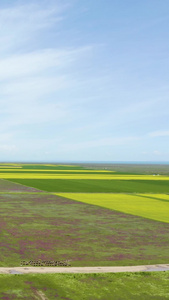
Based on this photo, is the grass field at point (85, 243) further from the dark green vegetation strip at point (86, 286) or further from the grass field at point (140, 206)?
the grass field at point (140, 206)

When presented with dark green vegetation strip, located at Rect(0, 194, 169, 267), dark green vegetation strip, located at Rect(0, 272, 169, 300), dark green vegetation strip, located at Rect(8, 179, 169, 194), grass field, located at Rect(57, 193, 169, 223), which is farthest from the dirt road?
dark green vegetation strip, located at Rect(8, 179, 169, 194)

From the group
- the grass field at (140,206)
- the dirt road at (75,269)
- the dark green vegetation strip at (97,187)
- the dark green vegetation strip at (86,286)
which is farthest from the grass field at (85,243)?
the dark green vegetation strip at (97,187)

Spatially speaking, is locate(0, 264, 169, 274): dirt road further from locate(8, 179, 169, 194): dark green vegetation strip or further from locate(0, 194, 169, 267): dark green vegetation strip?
locate(8, 179, 169, 194): dark green vegetation strip

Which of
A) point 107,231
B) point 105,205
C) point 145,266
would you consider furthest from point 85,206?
point 145,266

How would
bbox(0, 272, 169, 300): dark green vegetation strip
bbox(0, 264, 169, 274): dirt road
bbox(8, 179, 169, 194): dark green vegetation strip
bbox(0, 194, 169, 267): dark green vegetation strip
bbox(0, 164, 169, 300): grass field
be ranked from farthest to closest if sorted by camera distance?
bbox(8, 179, 169, 194): dark green vegetation strip
bbox(0, 194, 169, 267): dark green vegetation strip
bbox(0, 264, 169, 274): dirt road
bbox(0, 164, 169, 300): grass field
bbox(0, 272, 169, 300): dark green vegetation strip

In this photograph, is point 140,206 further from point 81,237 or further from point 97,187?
point 97,187

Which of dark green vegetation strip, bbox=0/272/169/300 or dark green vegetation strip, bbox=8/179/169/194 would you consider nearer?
dark green vegetation strip, bbox=0/272/169/300

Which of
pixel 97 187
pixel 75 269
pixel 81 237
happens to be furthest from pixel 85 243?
pixel 97 187
